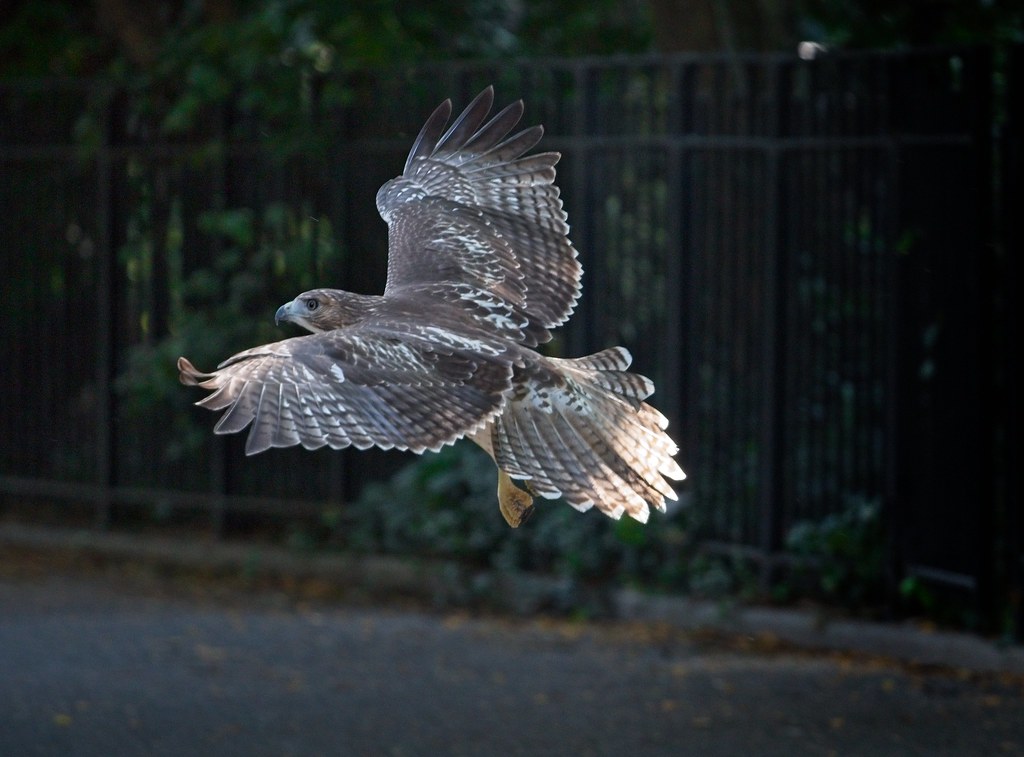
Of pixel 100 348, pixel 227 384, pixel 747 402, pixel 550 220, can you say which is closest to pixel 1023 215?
pixel 747 402

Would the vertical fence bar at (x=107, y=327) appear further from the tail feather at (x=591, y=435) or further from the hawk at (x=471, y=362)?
the tail feather at (x=591, y=435)

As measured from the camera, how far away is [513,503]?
4.74 m

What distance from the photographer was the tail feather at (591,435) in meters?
4.75

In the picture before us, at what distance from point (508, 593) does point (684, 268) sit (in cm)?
190

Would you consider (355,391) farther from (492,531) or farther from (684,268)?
(492,531)

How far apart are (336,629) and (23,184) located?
4280 millimetres

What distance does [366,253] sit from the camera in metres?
9.51

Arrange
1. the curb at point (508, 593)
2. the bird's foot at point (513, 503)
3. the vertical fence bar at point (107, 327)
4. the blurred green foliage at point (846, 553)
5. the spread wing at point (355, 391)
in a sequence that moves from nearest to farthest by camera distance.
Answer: the spread wing at point (355, 391) < the bird's foot at point (513, 503) < the curb at point (508, 593) < the blurred green foliage at point (846, 553) < the vertical fence bar at point (107, 327)

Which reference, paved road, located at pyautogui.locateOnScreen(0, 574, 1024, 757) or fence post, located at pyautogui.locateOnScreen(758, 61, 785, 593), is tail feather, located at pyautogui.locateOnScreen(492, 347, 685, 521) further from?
fence post, located at pyautogui.locateOnScreen(758, 61, 785, 593)

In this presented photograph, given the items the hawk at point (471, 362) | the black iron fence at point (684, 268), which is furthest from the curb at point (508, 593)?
the hawk at point (471, 362)

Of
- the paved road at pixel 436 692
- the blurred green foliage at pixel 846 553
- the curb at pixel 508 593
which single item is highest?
the blurred green foliage at pixel 846 553

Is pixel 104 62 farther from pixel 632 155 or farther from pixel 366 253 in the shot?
pixel 632 155

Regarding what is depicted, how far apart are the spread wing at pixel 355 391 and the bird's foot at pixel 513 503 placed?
1.15 feet

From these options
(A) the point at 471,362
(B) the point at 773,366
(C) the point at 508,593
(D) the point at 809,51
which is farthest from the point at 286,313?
(D) the point at 809,51
